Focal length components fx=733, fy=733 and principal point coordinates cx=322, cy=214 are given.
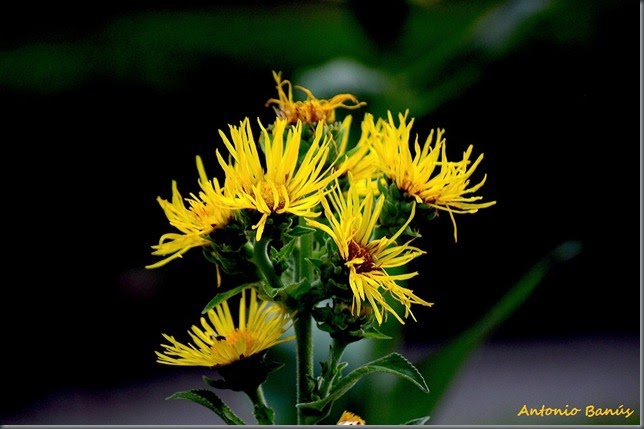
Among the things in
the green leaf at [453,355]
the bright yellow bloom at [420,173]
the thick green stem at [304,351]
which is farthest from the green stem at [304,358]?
the green leaf at [453,355]

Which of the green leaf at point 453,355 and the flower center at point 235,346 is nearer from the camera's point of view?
the flower center at point 235,346

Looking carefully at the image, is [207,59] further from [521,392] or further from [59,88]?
[521,392]

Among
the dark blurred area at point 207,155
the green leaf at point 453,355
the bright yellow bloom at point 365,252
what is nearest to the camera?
the bright yellow bloom at point 365,252

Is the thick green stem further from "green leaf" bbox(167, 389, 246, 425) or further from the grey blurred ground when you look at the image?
the grey blurred ground

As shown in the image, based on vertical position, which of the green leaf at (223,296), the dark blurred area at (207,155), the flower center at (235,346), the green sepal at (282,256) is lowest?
the flower center at (235,346)

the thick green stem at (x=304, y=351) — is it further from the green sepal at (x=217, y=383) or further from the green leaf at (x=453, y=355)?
the green leaf at (x=453, y=355)

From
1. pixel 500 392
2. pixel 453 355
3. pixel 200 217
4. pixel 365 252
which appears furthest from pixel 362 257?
pixel 500 392

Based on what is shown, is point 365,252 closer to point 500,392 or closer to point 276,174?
point 276,174
